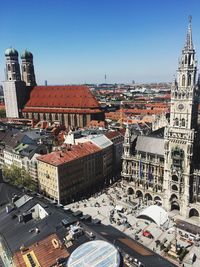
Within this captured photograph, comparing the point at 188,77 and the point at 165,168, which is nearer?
the point at 188,77

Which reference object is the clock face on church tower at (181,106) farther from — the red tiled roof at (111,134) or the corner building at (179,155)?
the red tiled roof at (111,134)

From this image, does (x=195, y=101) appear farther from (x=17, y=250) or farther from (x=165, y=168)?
(x=17, y=250)

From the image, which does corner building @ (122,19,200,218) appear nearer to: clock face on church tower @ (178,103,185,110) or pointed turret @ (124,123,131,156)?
clock face on church tower @ (178,103,185,110)

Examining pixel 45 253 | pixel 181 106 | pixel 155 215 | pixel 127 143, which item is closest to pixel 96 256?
pixel 45 253

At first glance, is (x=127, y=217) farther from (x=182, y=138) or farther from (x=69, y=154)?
(x=69, y=154)

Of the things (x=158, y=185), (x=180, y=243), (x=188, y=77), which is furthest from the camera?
(x=158, y=185)

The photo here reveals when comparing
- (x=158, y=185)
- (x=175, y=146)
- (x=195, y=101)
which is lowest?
(x=158, y=185)

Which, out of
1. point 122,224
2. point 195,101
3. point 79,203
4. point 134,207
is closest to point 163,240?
point 122,224

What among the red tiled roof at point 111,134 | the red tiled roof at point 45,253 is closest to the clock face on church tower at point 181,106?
the red tiled roof at point 111,134
